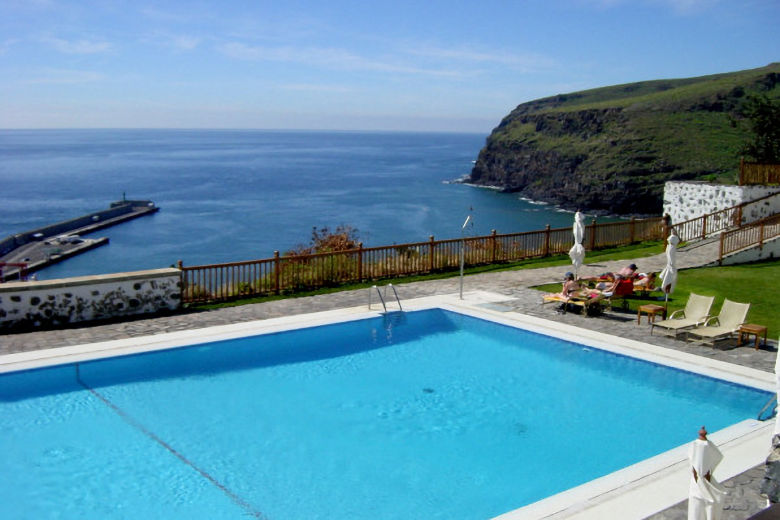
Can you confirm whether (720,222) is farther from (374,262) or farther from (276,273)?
(276,273)

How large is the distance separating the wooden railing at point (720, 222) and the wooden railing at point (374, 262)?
957 millimetres

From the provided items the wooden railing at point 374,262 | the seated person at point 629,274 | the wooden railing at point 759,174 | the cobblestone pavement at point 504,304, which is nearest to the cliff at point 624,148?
the wooden railing at point 759,174

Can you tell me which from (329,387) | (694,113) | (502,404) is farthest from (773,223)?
(694,113)

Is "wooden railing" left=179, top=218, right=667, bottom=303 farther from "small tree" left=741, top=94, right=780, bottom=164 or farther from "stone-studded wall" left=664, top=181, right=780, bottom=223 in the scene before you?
"small tree" left=741, top=94, right=780, bottom=164

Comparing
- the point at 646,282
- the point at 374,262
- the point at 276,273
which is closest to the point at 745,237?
the point at 646,282

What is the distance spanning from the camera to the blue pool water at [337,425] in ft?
26.0

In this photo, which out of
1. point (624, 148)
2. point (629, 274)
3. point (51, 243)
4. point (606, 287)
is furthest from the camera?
point (624, 148)

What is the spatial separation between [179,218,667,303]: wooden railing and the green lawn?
11.0 feet

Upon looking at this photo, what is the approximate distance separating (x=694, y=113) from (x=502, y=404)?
111330 millimetres

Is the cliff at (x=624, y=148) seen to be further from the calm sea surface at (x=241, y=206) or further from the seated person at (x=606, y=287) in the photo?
Answer: the seated person at (x=606, y=287)

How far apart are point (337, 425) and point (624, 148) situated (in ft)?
330

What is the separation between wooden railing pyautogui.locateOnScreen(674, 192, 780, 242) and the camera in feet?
78.0

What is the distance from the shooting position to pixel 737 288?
17078 mm

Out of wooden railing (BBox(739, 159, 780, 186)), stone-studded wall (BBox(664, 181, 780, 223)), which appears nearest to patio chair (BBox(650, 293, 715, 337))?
stone-studded wall (BBox(664, 181, 780, 223))
